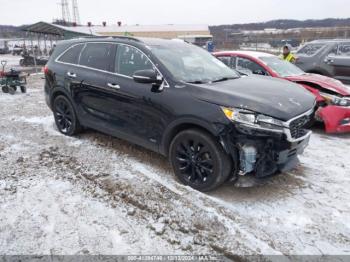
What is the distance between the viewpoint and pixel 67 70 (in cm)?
538

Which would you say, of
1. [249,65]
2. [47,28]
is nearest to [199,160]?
[249,65]

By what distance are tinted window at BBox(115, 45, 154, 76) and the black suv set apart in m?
0.01

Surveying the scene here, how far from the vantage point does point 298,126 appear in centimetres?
364

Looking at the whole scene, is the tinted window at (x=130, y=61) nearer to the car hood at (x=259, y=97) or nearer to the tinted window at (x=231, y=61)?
the car hood at (x=259, y=97)

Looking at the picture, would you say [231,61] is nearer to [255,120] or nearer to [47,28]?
[255,120]

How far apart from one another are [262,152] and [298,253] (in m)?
1.06

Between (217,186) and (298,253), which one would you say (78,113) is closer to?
(217,186)

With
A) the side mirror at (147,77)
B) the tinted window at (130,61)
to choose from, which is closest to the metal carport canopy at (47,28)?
the tinted window at (130,61)

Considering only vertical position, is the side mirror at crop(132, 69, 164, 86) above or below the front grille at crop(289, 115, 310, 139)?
above

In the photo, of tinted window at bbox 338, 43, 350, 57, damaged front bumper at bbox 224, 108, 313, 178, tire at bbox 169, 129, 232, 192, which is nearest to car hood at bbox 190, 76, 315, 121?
damaged front bumper at bbox 224, 108, 313, 178

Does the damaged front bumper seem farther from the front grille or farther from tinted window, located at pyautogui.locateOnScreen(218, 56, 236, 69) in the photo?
tinted window, located at pyautogui.locateOnScreen(218, 56, 236, 69)

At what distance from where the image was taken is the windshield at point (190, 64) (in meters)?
4.07

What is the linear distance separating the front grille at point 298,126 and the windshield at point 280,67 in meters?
2.83

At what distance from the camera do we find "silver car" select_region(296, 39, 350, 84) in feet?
32.1
